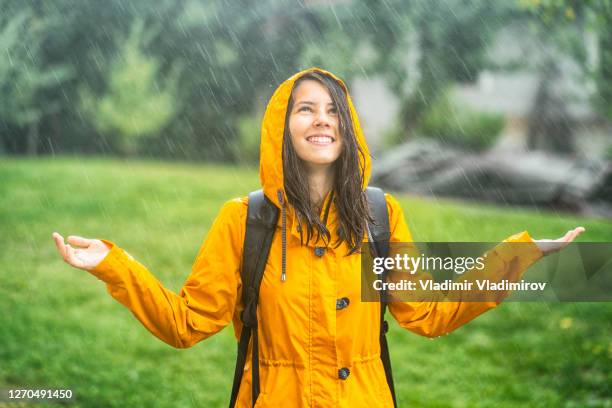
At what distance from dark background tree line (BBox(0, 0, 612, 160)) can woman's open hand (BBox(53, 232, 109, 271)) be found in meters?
12.2

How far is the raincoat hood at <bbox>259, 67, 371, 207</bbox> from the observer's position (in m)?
2.64

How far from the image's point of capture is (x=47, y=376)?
19.4 ft

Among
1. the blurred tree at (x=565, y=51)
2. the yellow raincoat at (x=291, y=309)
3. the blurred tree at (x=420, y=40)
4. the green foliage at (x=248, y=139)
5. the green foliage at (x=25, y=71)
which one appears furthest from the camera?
the green foliage at (x=248, y=139)

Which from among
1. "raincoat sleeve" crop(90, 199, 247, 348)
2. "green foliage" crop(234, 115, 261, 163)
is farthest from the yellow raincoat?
"green foliage" crop(234, 115, 261, 163)

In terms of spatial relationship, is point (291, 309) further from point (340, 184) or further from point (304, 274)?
point (340, 184)

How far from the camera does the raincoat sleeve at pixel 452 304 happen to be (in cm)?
260

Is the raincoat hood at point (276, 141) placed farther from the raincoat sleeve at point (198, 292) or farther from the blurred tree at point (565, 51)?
the blurred tree at point (565, 51)

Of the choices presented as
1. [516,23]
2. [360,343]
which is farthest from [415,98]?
[360,343]

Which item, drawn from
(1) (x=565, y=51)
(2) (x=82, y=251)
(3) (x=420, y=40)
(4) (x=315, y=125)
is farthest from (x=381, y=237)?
(3) (x=420, y=40)

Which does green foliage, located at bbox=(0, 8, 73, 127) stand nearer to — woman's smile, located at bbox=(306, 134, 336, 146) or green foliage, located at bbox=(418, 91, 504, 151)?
green foliage, located at bbox=(418, 91, 504, 151)

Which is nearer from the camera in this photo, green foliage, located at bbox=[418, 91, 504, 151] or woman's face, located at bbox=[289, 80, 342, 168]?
woman's face, located at bbox=[289, 80, 342, 168]

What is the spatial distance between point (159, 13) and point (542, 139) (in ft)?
30.5

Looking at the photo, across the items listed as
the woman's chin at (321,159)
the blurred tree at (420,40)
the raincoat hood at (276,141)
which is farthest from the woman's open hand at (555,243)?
the blurred tree at (420,40)

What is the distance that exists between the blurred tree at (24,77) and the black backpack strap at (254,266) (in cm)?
1165
